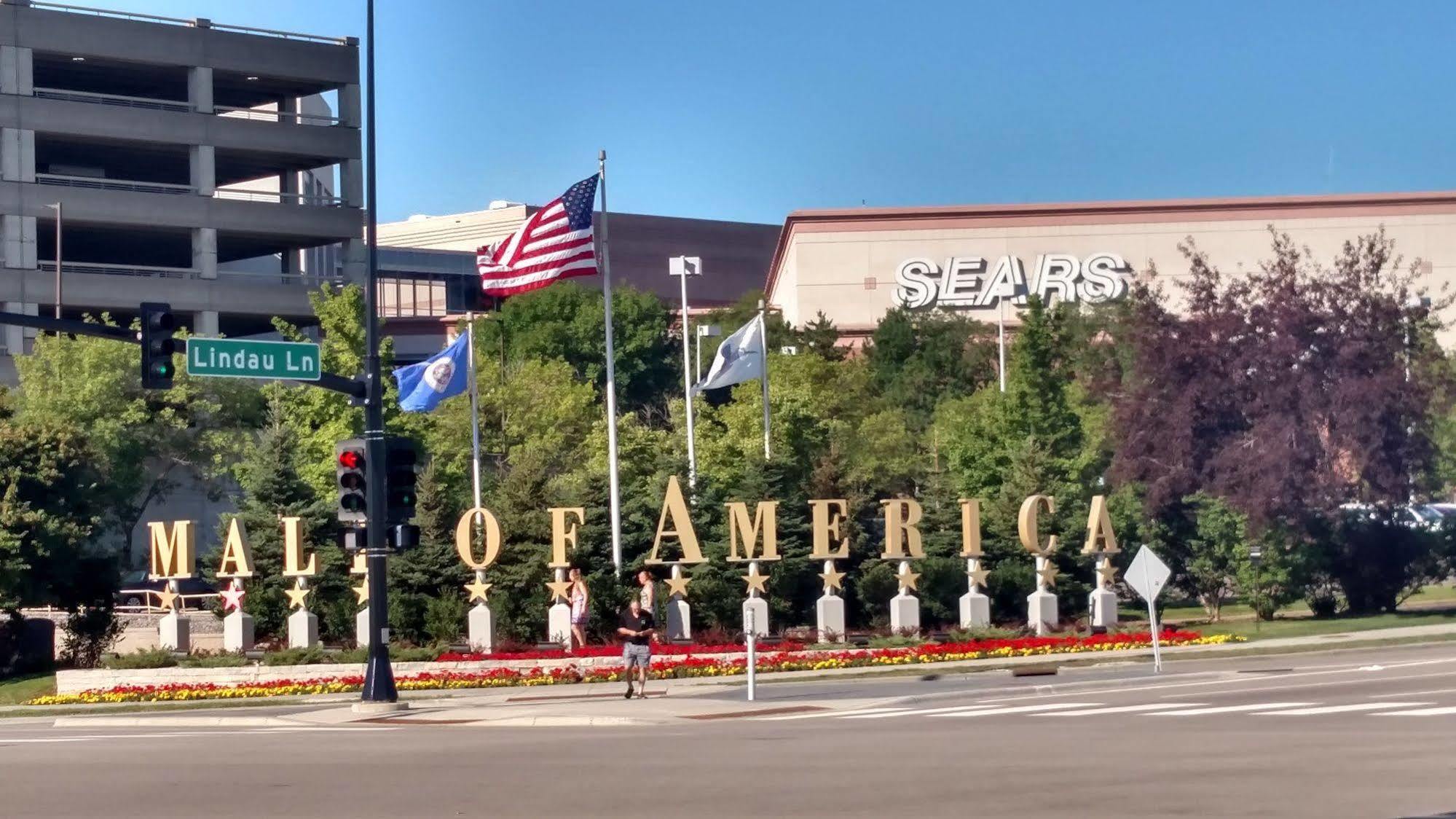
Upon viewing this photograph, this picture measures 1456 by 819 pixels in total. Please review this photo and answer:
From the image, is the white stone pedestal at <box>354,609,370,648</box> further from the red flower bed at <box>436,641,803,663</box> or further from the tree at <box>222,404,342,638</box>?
the red flower bed at <box>436,641,803,663</box>

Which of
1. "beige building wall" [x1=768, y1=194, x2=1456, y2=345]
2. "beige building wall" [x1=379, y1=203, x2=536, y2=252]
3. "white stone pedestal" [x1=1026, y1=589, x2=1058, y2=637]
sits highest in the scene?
"beige building wall" [x1=379, y1=203, x2=536, y2=252]

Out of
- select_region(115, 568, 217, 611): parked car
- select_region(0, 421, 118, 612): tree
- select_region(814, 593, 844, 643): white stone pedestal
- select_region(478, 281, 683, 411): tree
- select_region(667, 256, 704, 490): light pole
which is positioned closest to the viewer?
select_region(814, 593, 844, 643): white stone pedestal

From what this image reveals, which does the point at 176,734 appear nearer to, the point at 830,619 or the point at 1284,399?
the point at 830,619

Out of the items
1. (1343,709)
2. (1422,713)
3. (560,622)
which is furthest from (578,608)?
(1422,713)

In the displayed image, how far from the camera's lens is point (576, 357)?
295 ft

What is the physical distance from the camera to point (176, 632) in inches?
1531

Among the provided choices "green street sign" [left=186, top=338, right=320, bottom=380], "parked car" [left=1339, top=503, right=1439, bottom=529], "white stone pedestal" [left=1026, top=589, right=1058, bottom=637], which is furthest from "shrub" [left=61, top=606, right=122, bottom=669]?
"parked car" [left=1339, top=503, right=1439, bottom=529]

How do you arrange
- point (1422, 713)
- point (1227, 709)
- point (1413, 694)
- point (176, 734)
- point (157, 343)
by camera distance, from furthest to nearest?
1. point (157, 343)
2. point (176, 734)
3. point (1413, 694)
4. point (1227, 709)
5. point (1422, 713)

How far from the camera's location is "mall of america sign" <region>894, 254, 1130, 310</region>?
94625 mm

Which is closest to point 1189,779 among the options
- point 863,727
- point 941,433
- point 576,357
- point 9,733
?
point 863,727

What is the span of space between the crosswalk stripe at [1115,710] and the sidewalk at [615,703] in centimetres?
354

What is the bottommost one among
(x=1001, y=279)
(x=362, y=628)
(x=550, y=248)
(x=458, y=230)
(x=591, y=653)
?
(x=591, y=653)

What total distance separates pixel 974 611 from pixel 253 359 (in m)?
18.3

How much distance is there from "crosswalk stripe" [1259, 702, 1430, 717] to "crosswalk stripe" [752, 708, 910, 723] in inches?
204
